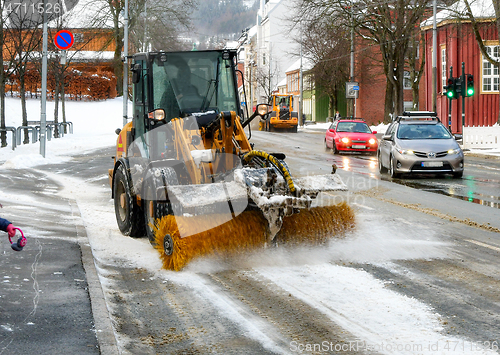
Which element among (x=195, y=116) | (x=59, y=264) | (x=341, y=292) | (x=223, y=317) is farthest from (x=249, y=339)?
(x=195, y=116)

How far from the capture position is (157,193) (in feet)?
24.9

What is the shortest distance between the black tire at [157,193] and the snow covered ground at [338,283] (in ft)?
1.42

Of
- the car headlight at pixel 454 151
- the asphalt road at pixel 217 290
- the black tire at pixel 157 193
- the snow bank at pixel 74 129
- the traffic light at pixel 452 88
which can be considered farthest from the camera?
the traffic light at pixel 452 88

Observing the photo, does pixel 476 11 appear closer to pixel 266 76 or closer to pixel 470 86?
pixel 470 86

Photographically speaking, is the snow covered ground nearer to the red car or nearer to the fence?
the red car

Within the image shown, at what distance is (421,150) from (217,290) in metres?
12.0

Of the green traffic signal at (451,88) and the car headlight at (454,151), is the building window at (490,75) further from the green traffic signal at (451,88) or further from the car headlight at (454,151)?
the car headlight at (454,151)

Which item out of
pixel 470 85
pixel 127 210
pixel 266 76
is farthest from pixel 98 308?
pixel 266 76

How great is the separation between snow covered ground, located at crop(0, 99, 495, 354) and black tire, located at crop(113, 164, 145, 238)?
0.49 feet

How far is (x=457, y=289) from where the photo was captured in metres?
6.14

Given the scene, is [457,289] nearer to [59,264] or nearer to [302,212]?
[302,212]

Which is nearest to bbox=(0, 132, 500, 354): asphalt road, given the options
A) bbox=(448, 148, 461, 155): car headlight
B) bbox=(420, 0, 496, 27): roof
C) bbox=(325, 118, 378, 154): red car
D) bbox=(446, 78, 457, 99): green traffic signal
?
bbox=(448, 148, 461, 155): car headlight

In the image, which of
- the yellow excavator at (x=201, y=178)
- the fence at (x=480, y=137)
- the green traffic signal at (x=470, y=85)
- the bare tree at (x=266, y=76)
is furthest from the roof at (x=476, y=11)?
the bare tree at (x=266, y=76)

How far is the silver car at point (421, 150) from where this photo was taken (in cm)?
1695
